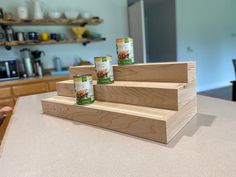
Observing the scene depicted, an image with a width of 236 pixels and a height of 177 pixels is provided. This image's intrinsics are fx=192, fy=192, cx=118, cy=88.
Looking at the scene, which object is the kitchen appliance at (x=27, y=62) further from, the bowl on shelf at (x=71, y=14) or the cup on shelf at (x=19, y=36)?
the bowl on shelf at (x=71, y=14)

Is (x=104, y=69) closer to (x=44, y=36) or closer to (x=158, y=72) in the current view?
(x=158, y=72)

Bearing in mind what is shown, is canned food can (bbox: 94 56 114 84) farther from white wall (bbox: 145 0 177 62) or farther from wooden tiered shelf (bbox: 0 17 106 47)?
white wall (bbox: 145 0 177 62)

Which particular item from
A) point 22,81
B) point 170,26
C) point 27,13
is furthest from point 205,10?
point 22,81

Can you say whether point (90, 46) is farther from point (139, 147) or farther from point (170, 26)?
point (139, 147)

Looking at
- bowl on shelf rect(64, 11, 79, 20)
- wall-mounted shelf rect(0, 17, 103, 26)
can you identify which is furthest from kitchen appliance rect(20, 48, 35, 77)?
bowl on shelf rect(64, 11, 79, 20)

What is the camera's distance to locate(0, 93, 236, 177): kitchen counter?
0.52 m

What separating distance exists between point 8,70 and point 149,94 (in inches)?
104

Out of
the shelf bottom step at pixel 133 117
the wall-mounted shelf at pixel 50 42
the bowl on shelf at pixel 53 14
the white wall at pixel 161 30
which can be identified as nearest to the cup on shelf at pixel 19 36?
the wall-mounted shelf at pixel 50 42

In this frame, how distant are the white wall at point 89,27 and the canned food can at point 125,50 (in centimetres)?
268

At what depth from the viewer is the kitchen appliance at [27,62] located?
2.93 meters

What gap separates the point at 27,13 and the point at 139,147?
304 cm

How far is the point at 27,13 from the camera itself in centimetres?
294

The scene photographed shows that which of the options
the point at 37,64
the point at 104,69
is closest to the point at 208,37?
the point at 37,64

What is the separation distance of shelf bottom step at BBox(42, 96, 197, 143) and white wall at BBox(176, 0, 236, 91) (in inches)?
148
